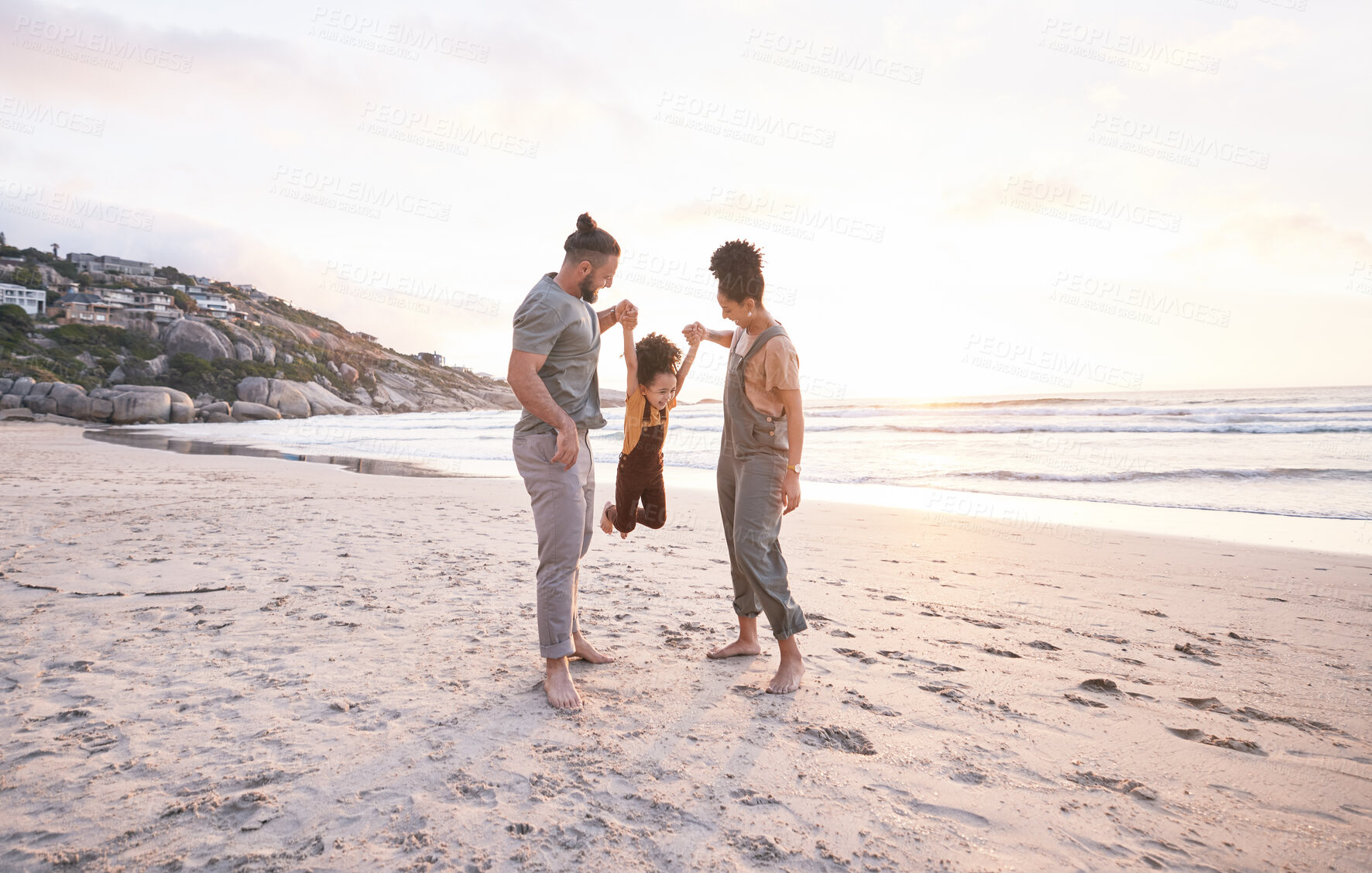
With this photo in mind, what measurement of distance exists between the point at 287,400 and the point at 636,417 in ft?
179

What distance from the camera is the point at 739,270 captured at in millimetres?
3434

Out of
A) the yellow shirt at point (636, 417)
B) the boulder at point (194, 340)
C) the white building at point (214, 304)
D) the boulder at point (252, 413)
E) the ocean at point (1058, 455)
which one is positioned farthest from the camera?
the white building at point (214, 304)

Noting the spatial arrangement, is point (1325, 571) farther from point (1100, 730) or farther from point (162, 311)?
point (162, 311)

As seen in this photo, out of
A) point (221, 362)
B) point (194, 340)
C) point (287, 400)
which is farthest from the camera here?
point (194, 340)

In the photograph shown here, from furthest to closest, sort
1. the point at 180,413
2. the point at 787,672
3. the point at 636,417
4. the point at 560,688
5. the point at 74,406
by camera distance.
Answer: the point at 180,413 < the point at 74,406 < the point at 636,417 < the point at 787,672 < the point at 560,688

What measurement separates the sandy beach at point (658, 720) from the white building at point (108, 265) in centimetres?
11574

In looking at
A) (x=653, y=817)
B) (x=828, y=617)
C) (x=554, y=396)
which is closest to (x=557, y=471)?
(x=554, y=396)

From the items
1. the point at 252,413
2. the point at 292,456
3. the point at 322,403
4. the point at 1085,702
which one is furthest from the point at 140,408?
the point at 1085,702

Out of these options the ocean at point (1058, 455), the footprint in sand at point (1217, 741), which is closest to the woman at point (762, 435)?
the footprint in sand at point (1217, 741)

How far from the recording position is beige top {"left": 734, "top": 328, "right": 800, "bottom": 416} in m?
3.29

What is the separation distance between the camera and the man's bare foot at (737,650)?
3709mm

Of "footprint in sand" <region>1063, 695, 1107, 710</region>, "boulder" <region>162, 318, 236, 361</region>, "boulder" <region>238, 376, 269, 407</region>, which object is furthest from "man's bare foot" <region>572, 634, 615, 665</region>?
"boulder" <region>162, 318, 236, 361</region>

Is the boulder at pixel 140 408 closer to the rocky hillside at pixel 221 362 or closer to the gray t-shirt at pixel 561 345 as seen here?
the rocky hillside at pixel 221 362

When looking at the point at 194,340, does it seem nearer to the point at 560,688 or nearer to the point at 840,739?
the point at 560,688
